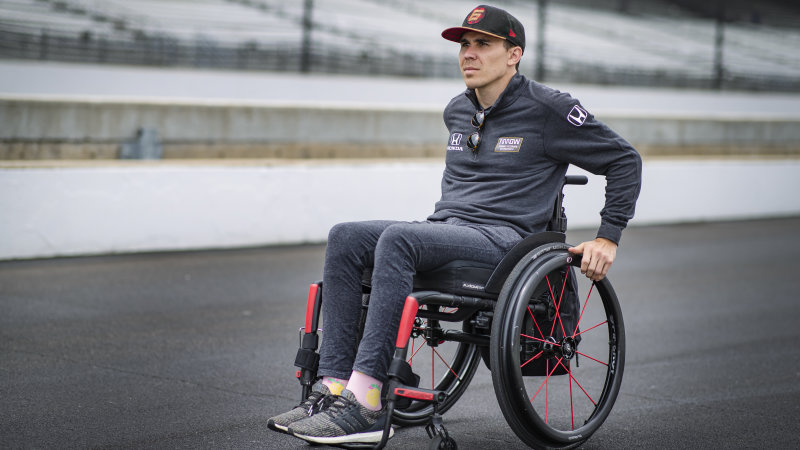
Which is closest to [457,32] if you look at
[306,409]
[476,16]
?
[476,16]

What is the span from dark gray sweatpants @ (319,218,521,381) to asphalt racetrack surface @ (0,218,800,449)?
47cm

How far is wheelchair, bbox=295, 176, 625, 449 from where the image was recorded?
3.42 metres

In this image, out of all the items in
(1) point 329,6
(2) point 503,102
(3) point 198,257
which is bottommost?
(3) point 198,257

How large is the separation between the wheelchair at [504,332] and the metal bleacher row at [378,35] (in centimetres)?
936

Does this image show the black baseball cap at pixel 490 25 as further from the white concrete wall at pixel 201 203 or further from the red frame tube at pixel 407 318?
the white concrete wall at pixel 201 203

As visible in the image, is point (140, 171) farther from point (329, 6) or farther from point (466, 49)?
point (329, 6)

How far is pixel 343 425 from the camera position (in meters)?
3.39

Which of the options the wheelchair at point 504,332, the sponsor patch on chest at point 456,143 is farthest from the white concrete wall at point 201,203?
the sponsor patch on chest at point 456,143

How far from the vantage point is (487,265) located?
12.0ft

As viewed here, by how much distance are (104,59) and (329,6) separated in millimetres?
3442

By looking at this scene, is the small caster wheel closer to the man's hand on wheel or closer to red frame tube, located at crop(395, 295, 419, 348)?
red frame tube, located at crop(395, 295, 419, 348)

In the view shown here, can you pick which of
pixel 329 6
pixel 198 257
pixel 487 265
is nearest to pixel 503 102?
pixel 487 265

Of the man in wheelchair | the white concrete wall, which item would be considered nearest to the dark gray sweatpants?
the man in wheelchair

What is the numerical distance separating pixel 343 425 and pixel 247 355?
6.67ft
